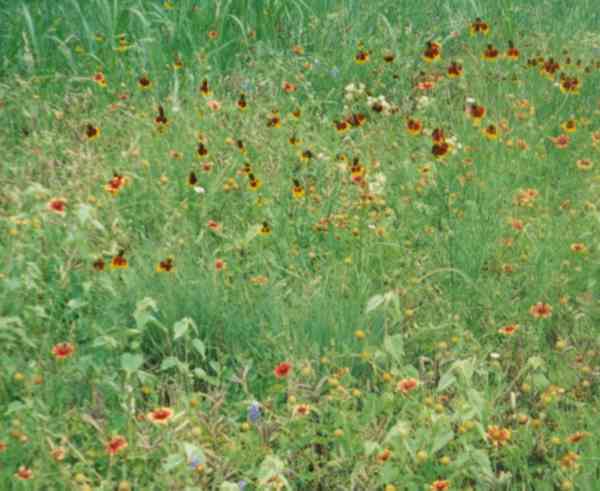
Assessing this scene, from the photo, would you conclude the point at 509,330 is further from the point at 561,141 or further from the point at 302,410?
the point at 561,141

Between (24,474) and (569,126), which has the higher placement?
(24,474)

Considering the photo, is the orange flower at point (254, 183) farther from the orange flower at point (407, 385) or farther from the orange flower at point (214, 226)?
the orange flower at point (407, 385)

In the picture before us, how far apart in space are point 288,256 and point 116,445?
1.15m

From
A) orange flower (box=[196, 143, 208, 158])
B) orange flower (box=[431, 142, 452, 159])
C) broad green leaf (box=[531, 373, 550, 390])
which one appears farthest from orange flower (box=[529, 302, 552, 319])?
orange flower (box=[196, 143, 208, 158])

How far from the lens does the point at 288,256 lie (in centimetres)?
325

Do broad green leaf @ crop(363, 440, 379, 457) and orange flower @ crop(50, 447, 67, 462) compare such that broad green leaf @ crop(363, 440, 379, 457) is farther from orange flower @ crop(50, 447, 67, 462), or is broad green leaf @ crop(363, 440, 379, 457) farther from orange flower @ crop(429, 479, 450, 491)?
orange flower @ crop(50, 447, 67, 462)

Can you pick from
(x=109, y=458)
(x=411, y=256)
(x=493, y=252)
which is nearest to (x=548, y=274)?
(x=493, y=252)

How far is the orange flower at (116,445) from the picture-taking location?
2223 millimetres

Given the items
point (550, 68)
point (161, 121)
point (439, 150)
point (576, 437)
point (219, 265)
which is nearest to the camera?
point (576, 437)

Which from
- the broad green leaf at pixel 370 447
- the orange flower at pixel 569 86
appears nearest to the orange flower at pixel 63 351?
the broad green leaf at pixel 370 447

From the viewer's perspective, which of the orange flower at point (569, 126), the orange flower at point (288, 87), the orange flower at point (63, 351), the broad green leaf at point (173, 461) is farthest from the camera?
the orange flower at point (288, 87)

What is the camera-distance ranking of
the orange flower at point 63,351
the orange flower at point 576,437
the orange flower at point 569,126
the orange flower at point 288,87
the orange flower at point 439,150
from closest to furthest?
the orange flower at point 576,437, the orange flower at point 63,351, the orange flower at point 439,150, the orange flower at point 569,126, the orange flower at point 288,87

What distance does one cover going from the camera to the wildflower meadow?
7.86 feet

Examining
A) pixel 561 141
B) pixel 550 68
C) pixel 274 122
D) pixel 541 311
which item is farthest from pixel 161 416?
pixel 550 68
